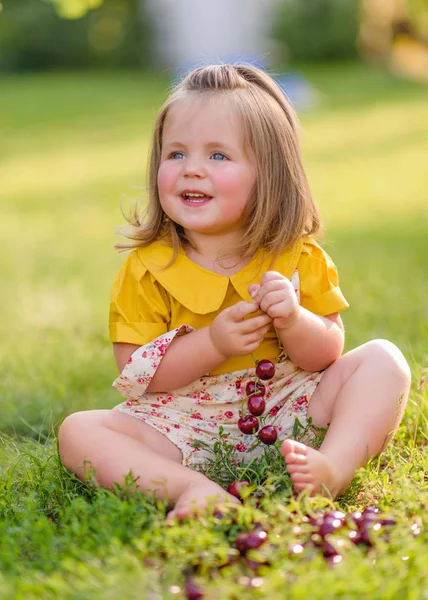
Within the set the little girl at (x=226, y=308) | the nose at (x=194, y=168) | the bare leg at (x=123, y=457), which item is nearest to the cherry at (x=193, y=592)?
the bare leg at (x=123, y=457)

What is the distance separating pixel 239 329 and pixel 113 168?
6.87 m

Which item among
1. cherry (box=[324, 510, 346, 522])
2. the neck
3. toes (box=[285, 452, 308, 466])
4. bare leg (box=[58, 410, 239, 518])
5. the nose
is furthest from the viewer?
the neck

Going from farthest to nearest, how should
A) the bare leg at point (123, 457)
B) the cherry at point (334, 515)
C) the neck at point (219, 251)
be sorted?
the neck at point (219, 251) → the bare leg at point (123, 457) → the cherry at point (334, 515)

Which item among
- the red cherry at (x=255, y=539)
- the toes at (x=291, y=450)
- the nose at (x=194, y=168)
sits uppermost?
the nose at (x=194, y=168)

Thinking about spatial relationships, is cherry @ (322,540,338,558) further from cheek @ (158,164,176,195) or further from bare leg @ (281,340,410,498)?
cheek @ (158,164,176,195)

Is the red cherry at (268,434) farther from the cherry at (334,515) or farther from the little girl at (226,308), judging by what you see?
the cherry at (334,515)

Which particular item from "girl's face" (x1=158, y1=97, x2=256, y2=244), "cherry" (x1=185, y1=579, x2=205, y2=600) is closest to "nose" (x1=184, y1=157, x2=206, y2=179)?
"girl's face" (x1=158, y1=97, x2=256, y2=244)

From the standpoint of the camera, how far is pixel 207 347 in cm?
236

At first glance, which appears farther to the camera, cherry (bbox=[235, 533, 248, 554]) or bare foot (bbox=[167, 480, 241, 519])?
bare foot (bbox=[167, 480, 241, 519])

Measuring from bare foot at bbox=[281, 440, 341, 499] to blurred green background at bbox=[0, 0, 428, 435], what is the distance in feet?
3.00

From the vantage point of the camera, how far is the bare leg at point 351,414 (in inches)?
83.2

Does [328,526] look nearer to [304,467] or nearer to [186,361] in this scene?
[304,467]

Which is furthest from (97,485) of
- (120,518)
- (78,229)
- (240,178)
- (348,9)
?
(348,9)

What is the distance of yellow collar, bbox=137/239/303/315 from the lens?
97.4 inches
